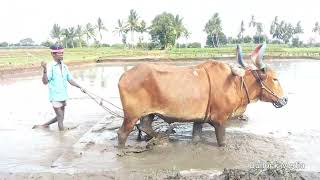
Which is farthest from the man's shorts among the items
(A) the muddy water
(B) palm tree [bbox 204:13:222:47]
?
(B) palm tree [bbox 204:13:222:47]

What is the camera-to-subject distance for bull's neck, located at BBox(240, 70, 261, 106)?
743 centimetres

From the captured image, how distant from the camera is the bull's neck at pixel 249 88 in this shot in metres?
7.43

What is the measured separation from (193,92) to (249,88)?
101cm

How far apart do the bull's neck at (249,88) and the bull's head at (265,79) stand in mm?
49

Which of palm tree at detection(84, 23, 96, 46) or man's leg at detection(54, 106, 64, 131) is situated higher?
palm tree at detection(84, 23, 96, 46)

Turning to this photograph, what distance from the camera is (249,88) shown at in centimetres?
746

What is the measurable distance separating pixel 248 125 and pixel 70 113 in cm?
455

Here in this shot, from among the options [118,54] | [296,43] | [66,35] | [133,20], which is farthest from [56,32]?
[296,43]

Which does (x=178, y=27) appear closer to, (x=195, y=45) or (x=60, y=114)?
(x=195, y=45)

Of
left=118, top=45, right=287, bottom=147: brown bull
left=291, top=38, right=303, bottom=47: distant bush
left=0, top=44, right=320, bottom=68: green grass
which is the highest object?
left=118, top=45, right=287, bottom=147: brown bull

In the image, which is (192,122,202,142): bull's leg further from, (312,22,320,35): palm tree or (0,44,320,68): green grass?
(312,22,320,35): palm tree

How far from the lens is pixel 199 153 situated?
6996mm

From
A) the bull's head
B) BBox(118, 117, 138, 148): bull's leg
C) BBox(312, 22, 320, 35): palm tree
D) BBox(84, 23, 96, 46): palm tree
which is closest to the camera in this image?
BBox(118, 117, 138, 148): bull's leg

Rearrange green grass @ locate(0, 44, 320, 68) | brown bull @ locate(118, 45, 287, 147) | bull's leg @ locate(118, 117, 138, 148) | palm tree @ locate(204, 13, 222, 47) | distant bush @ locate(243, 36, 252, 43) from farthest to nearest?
distant bush @ locate(243, 36, 252, 43)
palm tree @ locate(204, 13, 222, 47)
green grass @ locate(0, 44, 320, 68)
bull's leg @ locate(118, 117, 138, 148)
brown bull @ locate(118, 45, 287, 147)
